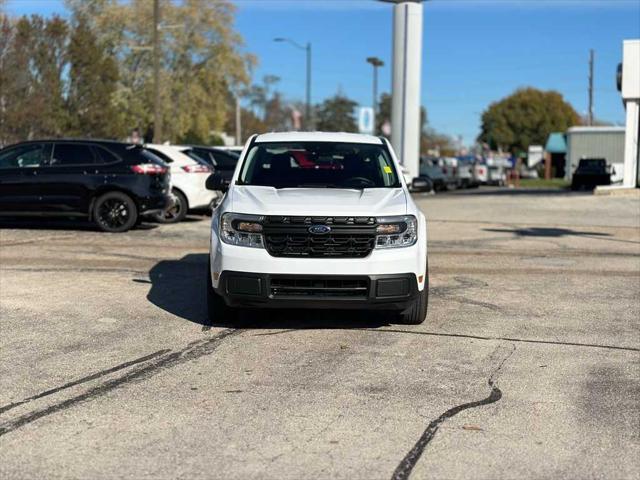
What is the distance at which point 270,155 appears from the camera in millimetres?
8352

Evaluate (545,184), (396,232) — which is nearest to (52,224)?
(396,232)

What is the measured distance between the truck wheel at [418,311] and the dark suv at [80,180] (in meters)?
8.40

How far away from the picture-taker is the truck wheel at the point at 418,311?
734 centimetres

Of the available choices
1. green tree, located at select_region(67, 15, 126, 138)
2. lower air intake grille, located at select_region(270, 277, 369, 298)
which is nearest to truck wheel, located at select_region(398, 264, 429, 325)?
lower air intake grille, located at select_region(270, 277, 369, 298)

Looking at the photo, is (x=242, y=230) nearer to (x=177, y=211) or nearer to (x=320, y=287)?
(x=320, y=287)

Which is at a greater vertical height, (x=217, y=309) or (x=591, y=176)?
(x=591, y=176)

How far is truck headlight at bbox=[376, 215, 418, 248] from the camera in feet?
22.8

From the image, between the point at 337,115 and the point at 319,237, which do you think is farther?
the point at 337,115

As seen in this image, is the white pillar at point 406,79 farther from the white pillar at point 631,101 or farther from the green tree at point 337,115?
the green tree at point 337,115

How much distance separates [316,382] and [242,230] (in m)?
1.76

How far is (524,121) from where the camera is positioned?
98.7m

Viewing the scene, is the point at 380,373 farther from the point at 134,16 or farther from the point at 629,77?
the point at 134,16

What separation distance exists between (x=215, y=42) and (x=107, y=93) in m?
10.4

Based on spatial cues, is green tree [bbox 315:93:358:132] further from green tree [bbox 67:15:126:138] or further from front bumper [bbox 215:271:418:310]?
front bumper [bbox 215:271:418:310]
